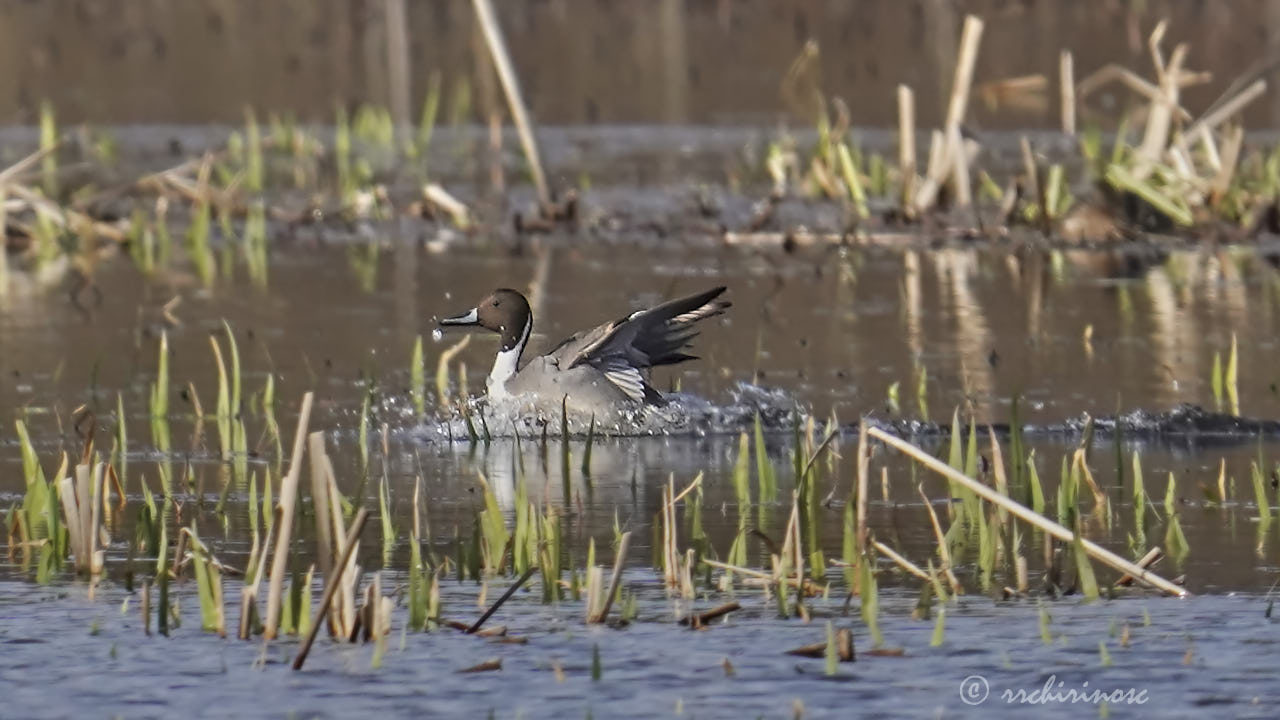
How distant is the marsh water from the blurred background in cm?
682

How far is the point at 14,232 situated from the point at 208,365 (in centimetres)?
592

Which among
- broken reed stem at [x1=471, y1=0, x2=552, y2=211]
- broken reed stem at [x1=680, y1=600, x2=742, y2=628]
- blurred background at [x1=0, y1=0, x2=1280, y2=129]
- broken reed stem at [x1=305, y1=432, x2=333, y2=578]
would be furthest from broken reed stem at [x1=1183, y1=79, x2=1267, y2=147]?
broken reed stem at [x1=305, y1=432, x2=333, y2=578]

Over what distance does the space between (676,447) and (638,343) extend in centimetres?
61

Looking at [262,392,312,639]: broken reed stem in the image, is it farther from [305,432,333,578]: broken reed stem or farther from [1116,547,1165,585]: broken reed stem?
[1116,547,1165,585]: broken reed stem

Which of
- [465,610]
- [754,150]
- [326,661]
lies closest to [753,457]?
[465,610]

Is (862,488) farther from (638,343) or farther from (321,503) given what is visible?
(638,343)

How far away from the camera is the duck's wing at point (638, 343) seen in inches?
391

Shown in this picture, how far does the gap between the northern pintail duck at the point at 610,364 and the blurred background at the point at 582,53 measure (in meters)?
12.2

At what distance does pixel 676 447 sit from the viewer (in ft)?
32.3

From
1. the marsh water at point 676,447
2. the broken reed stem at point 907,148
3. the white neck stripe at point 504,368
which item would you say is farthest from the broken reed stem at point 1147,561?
the broken reed stem at point 907,148

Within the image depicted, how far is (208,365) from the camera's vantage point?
11.9m

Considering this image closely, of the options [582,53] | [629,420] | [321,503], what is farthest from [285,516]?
[582,53]

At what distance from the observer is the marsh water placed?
581 cm

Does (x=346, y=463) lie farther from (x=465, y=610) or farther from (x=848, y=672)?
(x=848, y=672)
